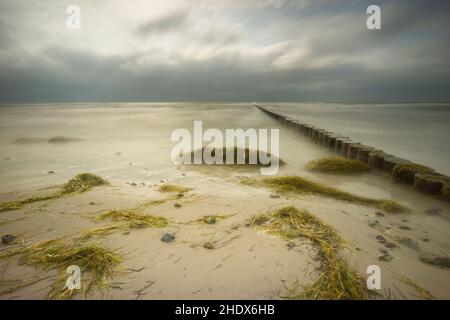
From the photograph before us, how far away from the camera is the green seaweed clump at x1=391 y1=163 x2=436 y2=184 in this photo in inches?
216

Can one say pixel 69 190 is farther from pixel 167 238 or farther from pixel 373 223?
pixel 373 223

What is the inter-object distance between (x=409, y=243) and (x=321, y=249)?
1.18m

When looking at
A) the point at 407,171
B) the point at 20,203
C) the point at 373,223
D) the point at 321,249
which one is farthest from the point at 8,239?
the point at 407,171

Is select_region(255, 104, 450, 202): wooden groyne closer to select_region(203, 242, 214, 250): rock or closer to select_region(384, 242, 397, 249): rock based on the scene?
select_region(384, 242, 397, 249): rock

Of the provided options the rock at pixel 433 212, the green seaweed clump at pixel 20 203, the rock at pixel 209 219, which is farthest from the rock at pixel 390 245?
the green seaweed clump at pixel 20 203

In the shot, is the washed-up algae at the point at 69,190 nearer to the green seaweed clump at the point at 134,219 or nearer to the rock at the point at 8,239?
the rock at the point at 8,239

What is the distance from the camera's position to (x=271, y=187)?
204 inches

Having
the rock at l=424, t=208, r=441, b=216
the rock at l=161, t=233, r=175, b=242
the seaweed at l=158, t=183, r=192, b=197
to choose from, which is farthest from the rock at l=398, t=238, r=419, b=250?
the seaweed at l=158, t=183, r=192, b=197

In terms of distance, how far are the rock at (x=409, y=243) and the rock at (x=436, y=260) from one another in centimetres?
17

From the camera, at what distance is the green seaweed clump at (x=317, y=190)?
4.29 meters

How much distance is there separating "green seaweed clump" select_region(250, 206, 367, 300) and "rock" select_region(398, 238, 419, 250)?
2.47ft

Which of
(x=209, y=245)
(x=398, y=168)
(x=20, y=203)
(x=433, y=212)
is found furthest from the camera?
(x=398, y=168)

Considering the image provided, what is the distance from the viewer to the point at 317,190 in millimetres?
4906
